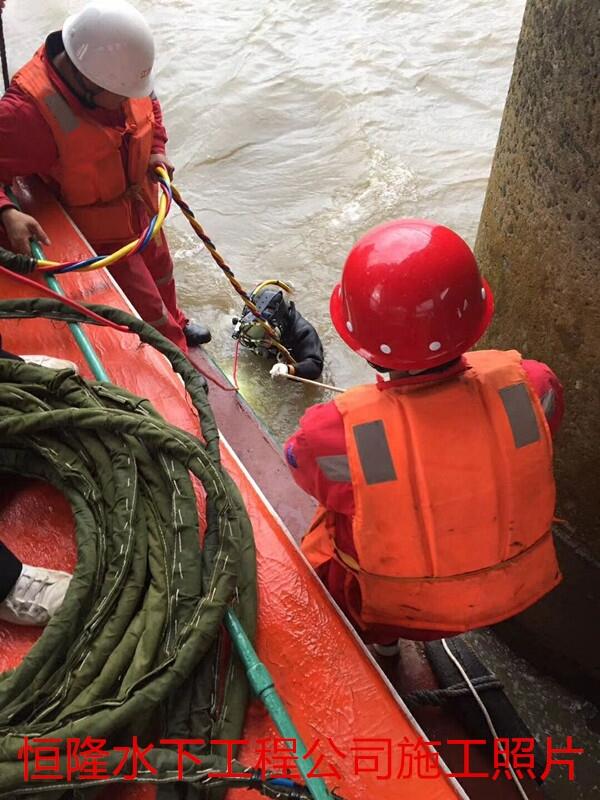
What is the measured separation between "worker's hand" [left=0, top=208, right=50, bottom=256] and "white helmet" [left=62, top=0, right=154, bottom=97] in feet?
1.91

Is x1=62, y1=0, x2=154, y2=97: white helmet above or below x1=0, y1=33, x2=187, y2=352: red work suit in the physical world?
above

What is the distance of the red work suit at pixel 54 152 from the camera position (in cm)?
245

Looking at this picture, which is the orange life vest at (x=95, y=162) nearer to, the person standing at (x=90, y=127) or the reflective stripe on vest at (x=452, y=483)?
the person standing at (x=90, y=127)

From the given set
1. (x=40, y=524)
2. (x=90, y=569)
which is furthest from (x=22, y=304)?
(x=90, y=569)

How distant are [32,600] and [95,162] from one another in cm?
184

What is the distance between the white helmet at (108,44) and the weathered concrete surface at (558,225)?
4.56 feet

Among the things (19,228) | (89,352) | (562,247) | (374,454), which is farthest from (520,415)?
(19,228)

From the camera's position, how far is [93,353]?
220 centimetres

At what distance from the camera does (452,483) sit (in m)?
1.47

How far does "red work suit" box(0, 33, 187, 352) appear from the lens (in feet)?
8.04

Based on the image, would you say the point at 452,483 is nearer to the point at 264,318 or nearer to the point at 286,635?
the point at 286,635

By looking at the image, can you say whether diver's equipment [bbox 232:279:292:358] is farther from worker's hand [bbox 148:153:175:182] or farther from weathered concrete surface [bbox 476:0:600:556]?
weathered concrete surface [bbox 476:0:600:556]

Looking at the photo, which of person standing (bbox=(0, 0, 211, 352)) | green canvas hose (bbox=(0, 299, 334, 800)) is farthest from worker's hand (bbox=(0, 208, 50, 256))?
green canvas hose (bbox=(0, 299, 334, 800))

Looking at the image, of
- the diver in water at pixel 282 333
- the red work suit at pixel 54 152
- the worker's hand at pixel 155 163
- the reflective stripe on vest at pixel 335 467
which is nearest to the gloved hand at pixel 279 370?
the diver in water at pixel 282 333
